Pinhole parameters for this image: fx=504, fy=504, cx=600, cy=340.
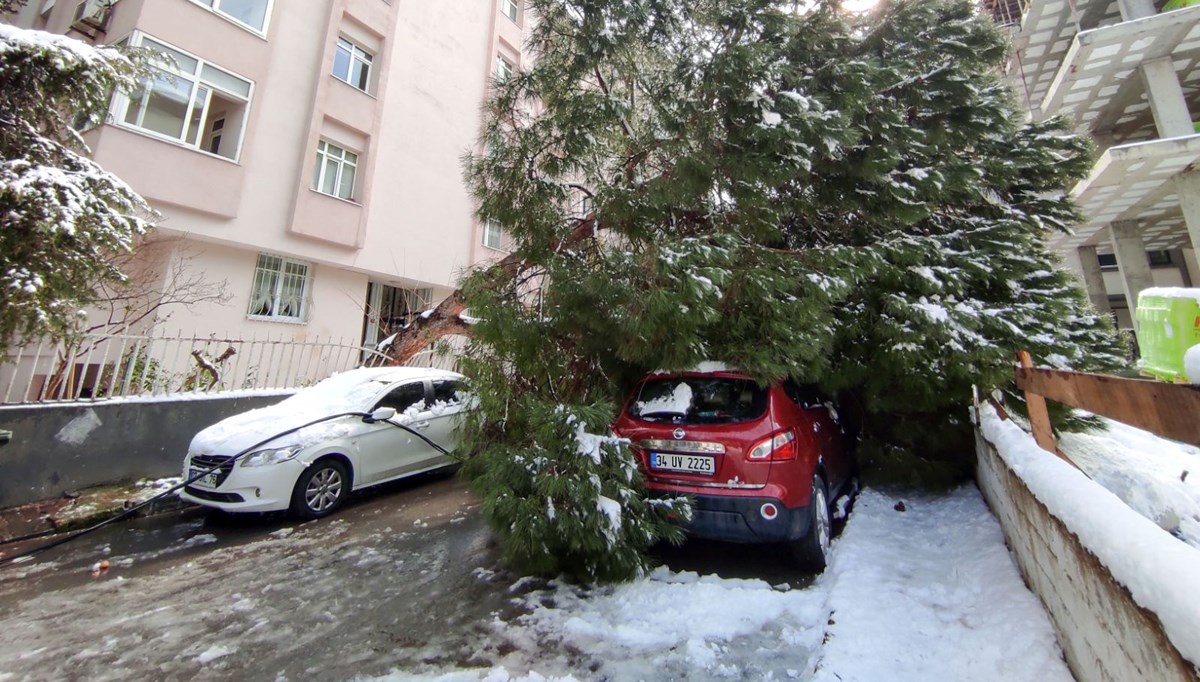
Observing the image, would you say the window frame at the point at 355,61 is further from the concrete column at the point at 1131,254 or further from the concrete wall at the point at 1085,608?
the concrete column at the point at 1131,254

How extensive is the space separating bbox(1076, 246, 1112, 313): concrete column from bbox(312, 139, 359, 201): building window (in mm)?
21887

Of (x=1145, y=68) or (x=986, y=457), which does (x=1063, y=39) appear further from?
(x=986, y=457)

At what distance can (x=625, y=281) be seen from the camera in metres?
4.24

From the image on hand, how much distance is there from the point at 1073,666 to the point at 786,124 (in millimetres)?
4035

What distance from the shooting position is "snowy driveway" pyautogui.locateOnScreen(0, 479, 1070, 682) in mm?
2795

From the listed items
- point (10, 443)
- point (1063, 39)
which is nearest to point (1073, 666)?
point (10, 443)

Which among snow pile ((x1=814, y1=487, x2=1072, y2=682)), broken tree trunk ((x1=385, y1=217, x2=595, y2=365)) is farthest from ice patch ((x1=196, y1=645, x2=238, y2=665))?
broken tree trunk ((x1=385, y1=217, x2=595, y2=365))

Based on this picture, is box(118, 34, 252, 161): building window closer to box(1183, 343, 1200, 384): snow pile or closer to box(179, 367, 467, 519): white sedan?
box(179, 367, 467, 519): white sedan

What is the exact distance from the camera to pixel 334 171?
12.7m

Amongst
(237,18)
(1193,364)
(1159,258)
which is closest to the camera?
(1193,364)

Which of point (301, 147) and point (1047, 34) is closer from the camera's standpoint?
point (301, 147)

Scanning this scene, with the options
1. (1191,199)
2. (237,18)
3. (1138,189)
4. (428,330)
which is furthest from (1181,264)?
(237,18)

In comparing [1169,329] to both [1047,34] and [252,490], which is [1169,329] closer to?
[252,490]

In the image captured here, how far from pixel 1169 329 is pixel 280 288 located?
52.4 ft
